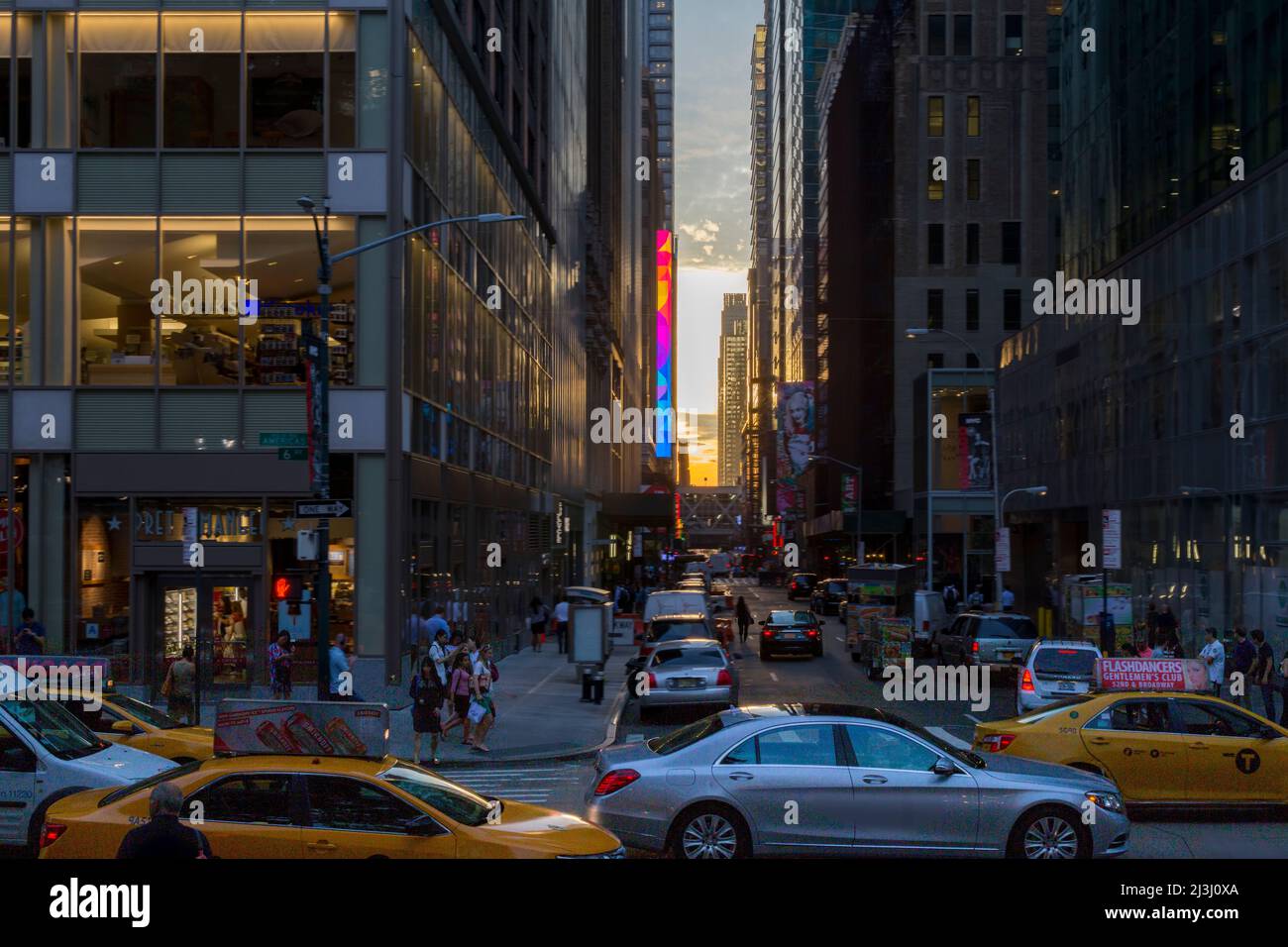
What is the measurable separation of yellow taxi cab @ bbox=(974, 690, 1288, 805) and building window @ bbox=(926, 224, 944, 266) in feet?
243

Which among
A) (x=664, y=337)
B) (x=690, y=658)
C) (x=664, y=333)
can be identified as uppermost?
(x=664, y=333)

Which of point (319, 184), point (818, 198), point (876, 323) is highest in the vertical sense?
point (818, 198)

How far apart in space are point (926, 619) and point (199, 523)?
72.7 ft

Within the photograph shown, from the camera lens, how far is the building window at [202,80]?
26234 mm

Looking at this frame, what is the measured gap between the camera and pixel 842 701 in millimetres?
26688

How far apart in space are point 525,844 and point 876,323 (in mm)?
81977

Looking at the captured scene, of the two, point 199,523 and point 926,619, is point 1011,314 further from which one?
point 199,523

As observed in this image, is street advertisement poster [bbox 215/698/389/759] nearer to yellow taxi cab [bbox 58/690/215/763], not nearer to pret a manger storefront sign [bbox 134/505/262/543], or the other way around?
yellow taxi cab [bbox 58/690/215/763]

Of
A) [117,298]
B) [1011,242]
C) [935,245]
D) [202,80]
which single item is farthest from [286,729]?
[1011,242]

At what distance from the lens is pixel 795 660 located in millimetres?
39062

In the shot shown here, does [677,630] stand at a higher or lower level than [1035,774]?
lower

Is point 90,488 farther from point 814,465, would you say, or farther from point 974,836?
point 814,465

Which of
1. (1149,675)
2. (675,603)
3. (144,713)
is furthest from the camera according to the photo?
(675,603)
